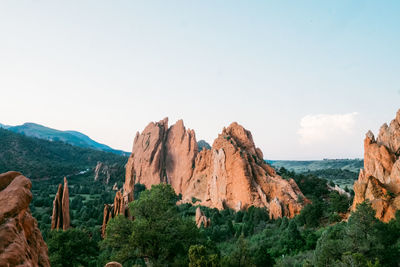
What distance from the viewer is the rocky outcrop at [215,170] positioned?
164 feet

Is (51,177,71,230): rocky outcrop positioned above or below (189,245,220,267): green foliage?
below

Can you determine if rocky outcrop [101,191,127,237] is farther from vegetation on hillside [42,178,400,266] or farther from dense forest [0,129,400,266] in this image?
A: vegetation on hillside [42,178,400,266]

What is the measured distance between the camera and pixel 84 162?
13600 centimetres

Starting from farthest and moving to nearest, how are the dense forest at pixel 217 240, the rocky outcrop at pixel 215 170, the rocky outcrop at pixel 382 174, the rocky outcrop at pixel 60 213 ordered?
the rocky outcrop at pixel 215 170 → the rocky outcrop at pixel 60 213 → the rocky outcrop at pixel 382 174 → the dense forest at pixel 217 240

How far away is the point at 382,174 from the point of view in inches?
1228

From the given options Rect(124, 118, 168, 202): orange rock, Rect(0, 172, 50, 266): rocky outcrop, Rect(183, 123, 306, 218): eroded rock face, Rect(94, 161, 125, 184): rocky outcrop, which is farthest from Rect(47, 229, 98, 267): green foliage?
Rect(94, 161, 125, 184): rocky outcrop

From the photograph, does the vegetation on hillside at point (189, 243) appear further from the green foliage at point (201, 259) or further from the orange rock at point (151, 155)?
the orange rock at point (151, 155)

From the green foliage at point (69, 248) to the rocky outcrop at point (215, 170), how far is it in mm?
19341

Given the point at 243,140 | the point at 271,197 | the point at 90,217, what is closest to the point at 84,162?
the point at 90,217

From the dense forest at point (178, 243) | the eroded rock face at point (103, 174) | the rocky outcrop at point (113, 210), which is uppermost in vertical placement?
the dense forest at point (178, 243)

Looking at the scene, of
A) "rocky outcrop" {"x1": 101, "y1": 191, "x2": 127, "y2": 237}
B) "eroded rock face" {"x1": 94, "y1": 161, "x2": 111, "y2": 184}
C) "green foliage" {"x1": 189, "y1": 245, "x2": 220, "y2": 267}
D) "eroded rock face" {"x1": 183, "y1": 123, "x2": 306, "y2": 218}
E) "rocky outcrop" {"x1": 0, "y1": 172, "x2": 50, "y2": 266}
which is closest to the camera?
"rocky outcrop" {"x1": 0, "y1": 172, "x2": 50, "y2": 266}

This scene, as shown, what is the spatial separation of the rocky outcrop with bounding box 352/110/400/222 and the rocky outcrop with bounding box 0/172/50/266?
29.1 metres

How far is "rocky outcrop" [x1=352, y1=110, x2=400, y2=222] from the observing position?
25955 millimetres

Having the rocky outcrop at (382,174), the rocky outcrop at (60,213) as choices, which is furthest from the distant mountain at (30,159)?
the rocky outcrop at (382,174)
